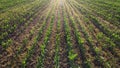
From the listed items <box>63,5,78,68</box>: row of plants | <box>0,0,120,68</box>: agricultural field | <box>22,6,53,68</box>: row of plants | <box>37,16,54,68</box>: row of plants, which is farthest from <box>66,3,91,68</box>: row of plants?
<box>22,6,53,68</box>: row of plants

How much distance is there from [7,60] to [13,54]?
609 millimetres

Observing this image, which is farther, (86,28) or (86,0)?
(86,0)

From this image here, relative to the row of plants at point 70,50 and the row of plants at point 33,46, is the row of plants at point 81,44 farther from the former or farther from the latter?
the row of plants at point 33,46

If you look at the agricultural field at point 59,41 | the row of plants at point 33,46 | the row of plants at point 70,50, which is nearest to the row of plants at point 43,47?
the agricultural field at point 59,41

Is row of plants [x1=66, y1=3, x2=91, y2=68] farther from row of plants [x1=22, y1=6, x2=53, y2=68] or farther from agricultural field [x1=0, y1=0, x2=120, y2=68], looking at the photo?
row of plants [x1=22, y1=6, x2=53, y2=68]

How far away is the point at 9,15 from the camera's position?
52.5 ft

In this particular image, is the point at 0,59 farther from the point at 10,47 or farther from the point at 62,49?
the point at 62,49

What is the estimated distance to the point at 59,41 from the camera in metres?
11.4

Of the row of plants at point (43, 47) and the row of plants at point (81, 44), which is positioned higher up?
the row of plants at point (43, 47)

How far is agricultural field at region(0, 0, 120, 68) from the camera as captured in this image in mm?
9102

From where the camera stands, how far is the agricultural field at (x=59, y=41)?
9.10 metres

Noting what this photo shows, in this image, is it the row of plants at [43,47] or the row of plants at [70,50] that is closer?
the row of plants at [43,47]

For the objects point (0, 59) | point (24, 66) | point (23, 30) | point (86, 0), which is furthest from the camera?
point (86, 0)

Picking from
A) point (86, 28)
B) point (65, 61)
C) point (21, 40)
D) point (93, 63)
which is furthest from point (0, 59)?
point (86, 28)
